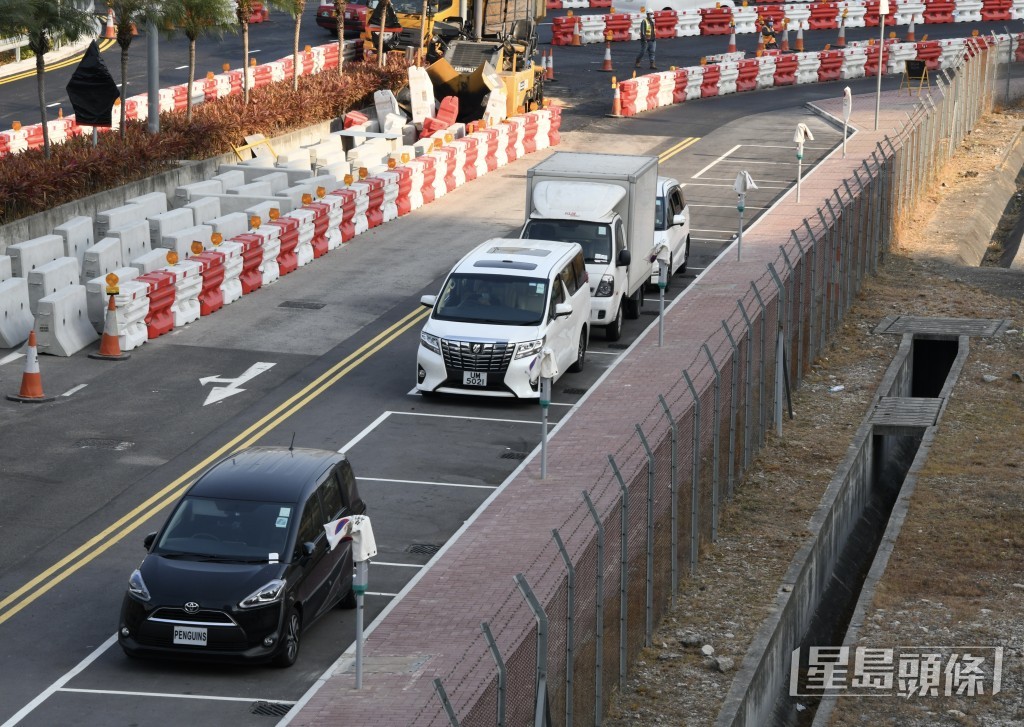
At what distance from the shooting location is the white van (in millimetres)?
24016

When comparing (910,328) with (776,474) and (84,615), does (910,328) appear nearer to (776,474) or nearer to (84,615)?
(776,474)

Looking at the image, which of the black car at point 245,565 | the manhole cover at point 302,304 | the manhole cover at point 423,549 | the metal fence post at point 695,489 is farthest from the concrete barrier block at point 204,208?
the black car at point 245,565

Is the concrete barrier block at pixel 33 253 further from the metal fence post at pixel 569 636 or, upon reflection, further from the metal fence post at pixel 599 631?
the metal fence post at pixel 569 636

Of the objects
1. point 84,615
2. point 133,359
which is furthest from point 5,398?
point 84,615

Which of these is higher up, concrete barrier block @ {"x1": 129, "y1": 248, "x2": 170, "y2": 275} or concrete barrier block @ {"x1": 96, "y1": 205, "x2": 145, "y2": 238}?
concrete barrier block @ {"x1": 96, "y1": 205, "x2": 145, "y2": 238}

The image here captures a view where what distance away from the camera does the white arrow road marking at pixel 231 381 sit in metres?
24.4

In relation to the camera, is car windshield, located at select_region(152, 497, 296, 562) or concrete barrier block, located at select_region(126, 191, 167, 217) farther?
concrete barrier block, located at select_region(126, 191, 167, 217)

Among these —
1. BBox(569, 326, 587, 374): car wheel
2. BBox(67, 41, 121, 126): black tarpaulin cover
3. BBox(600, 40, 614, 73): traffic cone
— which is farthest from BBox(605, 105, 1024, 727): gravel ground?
BBox(600, 40, 614, 73): traffic cone

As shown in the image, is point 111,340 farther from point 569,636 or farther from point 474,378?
point 569,636

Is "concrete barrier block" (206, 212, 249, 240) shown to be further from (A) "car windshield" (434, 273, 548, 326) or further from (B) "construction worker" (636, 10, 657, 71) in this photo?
(B) "construction worker" (636, 10, 657, 71)

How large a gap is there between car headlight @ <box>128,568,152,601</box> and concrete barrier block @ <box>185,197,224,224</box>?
17688 millimetres

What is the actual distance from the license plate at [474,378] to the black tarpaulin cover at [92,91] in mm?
14976

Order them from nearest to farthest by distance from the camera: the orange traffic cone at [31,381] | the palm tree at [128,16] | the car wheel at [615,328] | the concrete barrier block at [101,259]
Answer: the orange traffic cone at [31,381] < the car wheel at [615,328] < the concrete barrier block at [101,259] < the palm tree at [128,16]

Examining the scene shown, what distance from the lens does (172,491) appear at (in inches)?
808
